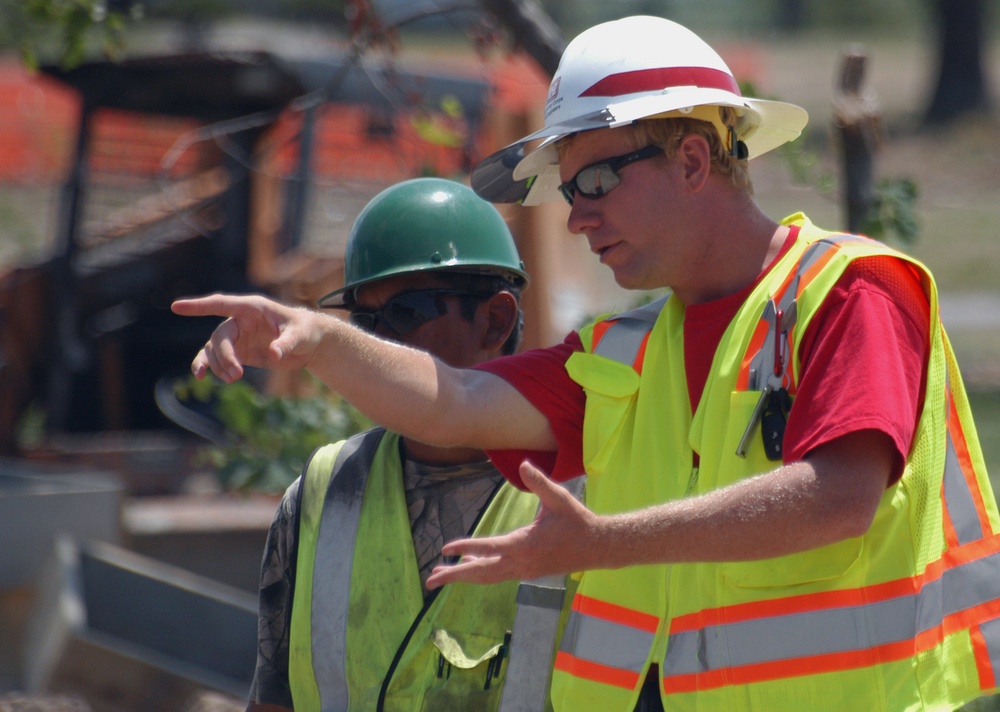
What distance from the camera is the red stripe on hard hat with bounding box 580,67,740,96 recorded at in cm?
243

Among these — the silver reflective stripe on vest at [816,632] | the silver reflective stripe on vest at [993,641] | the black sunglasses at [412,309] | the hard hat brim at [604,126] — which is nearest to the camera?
the silver reflective stripe on vest at [816,632]

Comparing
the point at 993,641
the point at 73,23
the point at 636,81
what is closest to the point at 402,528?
the point at 636,81

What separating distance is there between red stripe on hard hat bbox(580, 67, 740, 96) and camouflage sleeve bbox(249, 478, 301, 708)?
1108 millimetres

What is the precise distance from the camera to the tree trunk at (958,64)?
991 inches

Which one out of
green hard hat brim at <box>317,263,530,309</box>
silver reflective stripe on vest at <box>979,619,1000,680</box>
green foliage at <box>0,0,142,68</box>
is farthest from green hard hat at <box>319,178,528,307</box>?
green foliage at <box>0,0,142,68</box>

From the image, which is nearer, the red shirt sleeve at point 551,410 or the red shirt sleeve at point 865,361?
the red shirt sleeve at point 865,361

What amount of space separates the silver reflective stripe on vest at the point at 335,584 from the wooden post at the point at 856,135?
228 centimetres

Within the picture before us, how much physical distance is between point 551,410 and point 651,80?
2.14 ft

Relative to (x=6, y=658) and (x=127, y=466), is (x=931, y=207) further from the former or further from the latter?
(x=6, y=658)

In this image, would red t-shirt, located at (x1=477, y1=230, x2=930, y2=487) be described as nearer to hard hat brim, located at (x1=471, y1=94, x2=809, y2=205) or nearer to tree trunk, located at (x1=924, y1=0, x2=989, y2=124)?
hard hat brim, located at (x1=471, y1=94, x2=809, y2=205)

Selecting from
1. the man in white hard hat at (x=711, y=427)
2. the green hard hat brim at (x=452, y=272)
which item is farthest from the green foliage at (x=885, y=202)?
the man in white hard hat at (x=711, y=427)

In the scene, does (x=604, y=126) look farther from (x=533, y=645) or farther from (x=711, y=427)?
(x=533, y=645)

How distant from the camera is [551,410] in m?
2.56

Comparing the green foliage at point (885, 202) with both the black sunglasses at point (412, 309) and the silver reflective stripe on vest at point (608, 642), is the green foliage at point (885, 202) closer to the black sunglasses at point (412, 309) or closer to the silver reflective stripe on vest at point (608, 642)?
the black sunglasses at point (412, 309)
